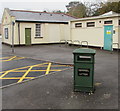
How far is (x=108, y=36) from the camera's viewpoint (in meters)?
15.3

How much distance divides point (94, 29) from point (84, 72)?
40.9 feet

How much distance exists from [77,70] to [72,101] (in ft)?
3.54

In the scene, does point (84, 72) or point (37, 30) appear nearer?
point (84, 72)

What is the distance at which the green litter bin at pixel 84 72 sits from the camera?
5.26 metres

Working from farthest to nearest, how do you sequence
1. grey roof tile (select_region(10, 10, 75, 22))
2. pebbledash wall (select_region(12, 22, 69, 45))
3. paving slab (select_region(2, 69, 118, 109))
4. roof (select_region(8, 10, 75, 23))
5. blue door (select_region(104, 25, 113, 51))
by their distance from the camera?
grey roof tile (select_region(10, 10, 75, 22)) < roof (select_region(8, 10, 75, 23)) < pebbledash wall (select_region(12, 22, 69, 45)) < blue door (select_region(104, 25, 113, 51)) < paving slab (select_region(2, 69, 118, 109))

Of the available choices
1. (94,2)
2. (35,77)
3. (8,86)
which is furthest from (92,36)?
(94,2)

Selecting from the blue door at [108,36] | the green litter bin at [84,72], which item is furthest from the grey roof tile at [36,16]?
the green litter bin at [84,72]

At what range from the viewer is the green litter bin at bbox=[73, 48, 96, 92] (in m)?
5.26

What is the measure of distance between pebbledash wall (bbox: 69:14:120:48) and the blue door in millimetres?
275

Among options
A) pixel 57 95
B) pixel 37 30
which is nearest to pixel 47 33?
pixel 37 30

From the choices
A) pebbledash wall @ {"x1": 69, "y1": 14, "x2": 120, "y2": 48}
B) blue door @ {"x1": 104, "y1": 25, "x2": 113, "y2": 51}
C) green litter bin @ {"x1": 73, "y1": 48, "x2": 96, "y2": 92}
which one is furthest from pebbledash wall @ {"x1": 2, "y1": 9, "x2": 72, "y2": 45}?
green litter bin @ {"x1": 73, "y1": 48, "x2": 96, "y2": 92}

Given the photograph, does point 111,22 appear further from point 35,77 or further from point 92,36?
point 35,77

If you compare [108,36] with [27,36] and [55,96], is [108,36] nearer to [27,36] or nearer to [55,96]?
[27,36]

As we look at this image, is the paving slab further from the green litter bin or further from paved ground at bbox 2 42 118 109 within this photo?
the green litter bin
